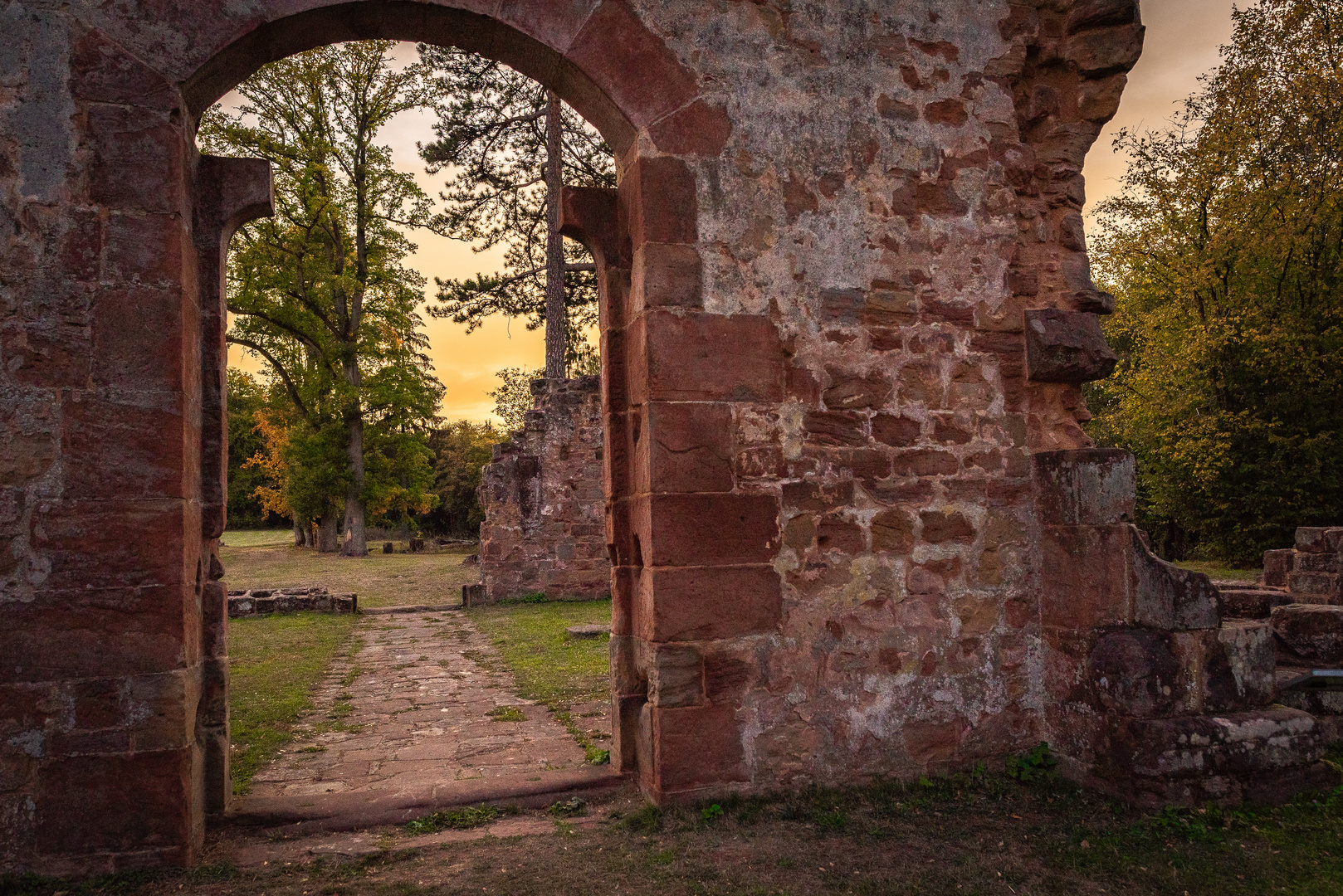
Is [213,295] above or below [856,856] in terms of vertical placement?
above

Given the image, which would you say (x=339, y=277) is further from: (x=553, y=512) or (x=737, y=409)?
(x=737, y=409)

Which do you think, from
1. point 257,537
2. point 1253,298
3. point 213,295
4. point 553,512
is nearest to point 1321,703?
point 213,295

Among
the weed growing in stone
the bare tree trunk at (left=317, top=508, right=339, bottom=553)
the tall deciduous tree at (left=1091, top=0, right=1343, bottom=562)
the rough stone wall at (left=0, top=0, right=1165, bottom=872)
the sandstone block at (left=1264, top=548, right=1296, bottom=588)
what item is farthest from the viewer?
the bare tree trunk at (left=317, top=508, right=339, bottom=553)

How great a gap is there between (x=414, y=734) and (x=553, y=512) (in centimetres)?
810

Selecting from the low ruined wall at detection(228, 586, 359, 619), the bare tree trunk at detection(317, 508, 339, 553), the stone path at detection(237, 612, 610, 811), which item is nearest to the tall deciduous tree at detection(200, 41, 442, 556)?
the bare tree trunk at detection(317, 508, 339, 553)

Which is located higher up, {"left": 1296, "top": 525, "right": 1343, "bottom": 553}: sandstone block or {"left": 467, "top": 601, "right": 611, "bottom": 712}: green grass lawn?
{"left": 1296, "top": 525, "right": 1343, "bottom": 553}: sandstone block

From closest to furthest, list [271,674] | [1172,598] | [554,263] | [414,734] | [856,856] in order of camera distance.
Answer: [856,856], [1172,598], [414,734], [271,674], [554,263]

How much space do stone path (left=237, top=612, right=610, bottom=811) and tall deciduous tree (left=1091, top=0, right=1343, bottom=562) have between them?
660 inches

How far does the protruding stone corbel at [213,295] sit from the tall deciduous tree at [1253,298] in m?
19.5

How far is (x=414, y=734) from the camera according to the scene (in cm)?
567

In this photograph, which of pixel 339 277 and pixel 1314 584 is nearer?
pixel 1314 584

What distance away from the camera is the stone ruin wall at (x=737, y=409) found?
3.50 meters

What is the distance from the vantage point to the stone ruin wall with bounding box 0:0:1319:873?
350 cm

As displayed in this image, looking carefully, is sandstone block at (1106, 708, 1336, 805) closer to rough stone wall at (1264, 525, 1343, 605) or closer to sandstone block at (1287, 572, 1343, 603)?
sandstone block at (1287, 572, 1343, 603)
